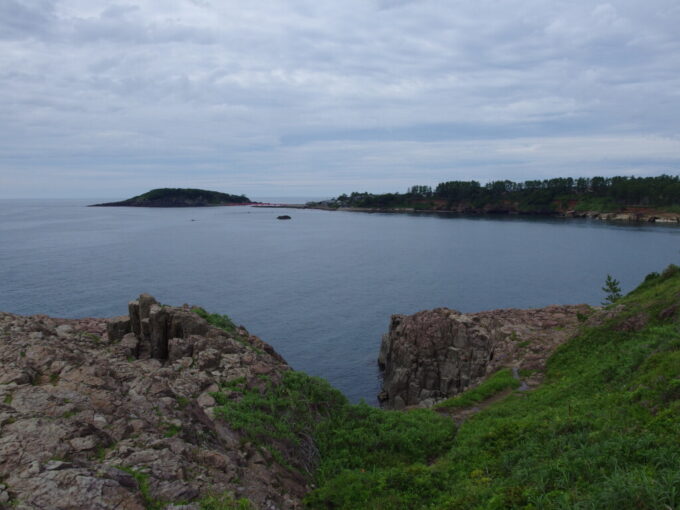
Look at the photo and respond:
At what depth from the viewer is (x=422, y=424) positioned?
21391mm

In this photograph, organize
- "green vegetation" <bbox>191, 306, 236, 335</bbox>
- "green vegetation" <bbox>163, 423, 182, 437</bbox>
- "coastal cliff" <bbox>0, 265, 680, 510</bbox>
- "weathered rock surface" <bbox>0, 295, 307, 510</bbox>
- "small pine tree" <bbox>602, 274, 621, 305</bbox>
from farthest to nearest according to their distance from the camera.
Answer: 1. "small pine tree" <bbox>602, 274, 621, 305</bbox>
2. "green vegetation" <bbox>191, 306, 236, 335</bbox>
3. "green vegetation" <bbox>163, 423, 182, 437</bbox>
4. "coastal cliff" <bbox>0, 265, 680, 510</bbox>
5. "weathered rock surface" <bbox>0, 295, 307, 510</bbox>

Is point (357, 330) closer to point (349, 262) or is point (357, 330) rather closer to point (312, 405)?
point (312, 405)

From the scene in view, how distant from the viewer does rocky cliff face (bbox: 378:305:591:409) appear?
1441 inches

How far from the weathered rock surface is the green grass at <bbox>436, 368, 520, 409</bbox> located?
10.9 metres

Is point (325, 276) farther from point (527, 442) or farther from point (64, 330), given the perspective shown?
point (527, 442)

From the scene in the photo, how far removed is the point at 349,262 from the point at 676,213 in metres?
157

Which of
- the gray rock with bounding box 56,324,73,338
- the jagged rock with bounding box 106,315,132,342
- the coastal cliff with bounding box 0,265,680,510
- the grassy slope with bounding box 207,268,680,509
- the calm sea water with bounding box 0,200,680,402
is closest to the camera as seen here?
the coastal cliff with bounding box 0,265,680,510

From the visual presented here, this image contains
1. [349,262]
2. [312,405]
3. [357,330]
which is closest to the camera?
[312,405]

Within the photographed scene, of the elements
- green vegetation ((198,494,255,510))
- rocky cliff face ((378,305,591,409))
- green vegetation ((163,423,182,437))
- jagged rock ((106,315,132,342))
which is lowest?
rocky cliff face ((378,305,591,409))

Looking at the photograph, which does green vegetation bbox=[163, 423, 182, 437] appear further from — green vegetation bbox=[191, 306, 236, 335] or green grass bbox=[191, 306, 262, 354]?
green vegetation bbox=[191, 306, 236, 335]

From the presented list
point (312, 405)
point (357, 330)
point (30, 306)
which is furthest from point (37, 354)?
point (30, 306)

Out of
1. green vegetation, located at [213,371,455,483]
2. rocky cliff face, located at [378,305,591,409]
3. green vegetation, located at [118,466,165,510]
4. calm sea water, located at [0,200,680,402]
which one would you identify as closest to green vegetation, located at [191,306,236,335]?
green vegetation, located at [213,371,455,483]

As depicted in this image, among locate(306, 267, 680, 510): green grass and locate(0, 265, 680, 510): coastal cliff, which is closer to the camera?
locate(306, 267, 680, 510): green grass

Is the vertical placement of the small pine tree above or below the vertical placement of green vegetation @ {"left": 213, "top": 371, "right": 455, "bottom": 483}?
above
